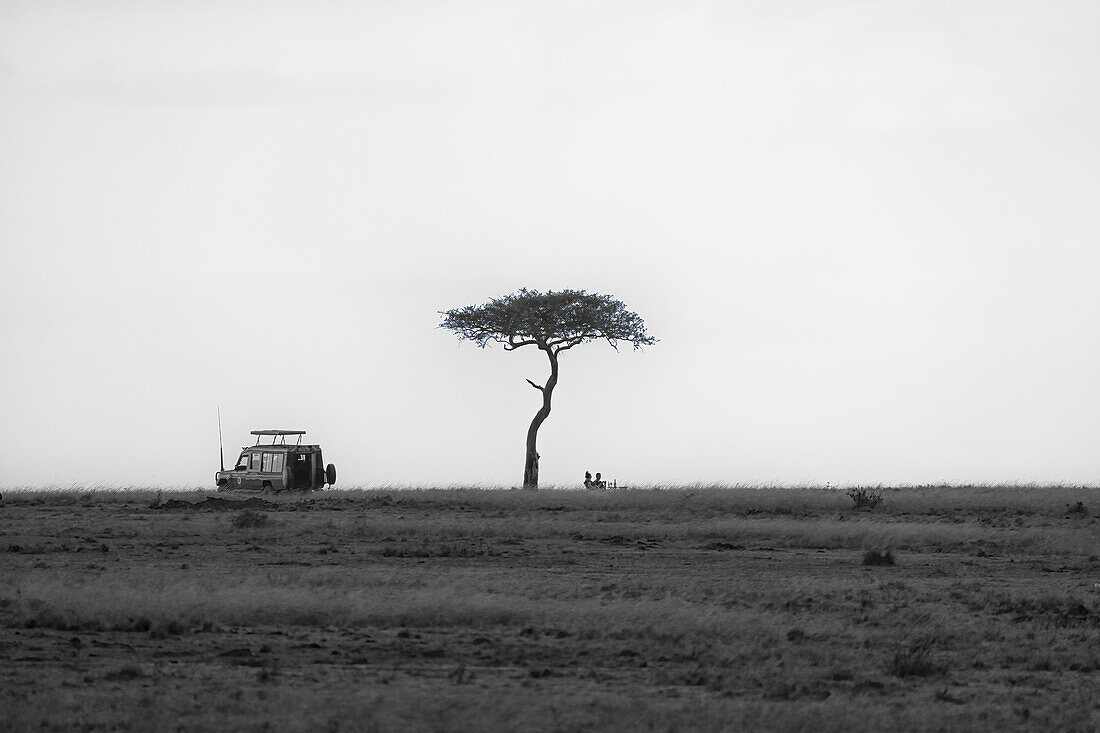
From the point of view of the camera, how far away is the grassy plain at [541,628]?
36.9ft

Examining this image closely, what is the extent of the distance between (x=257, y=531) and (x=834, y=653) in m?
18.7

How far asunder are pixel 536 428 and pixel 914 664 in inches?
1635

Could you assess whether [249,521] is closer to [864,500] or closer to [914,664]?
[864,500]

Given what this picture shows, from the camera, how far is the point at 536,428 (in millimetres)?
54938

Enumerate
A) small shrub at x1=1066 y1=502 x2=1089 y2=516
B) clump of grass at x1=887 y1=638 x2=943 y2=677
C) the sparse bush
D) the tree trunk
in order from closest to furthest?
clump of grass at x1=887 y1=638 x2=943 y2=677 < small shrub at x1=1066 y1=502 x2=1089 y2=516 < the sparse bush < the tree trunk

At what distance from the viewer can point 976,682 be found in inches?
527

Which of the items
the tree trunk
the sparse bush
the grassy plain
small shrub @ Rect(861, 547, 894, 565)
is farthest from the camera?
the tree trunk

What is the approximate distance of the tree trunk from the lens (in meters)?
54.4

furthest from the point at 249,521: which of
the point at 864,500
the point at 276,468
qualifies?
the point at 864,500

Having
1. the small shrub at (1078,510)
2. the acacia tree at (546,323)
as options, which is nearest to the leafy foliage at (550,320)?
the acacia tree at (546,323)

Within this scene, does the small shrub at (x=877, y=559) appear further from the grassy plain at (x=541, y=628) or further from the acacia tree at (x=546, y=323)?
the acacia tree at (x=546, y=323)

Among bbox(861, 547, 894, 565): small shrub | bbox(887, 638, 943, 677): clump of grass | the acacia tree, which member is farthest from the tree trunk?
bbox(887, 638, 943, 677): clump of grass

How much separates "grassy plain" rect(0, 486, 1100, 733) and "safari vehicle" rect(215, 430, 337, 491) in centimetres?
1111

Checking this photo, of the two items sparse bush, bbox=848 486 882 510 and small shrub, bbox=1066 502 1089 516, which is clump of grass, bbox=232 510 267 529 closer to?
sparse bush, bbox=848 486 882 510
